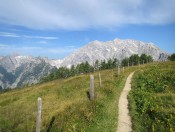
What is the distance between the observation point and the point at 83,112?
1602 cm

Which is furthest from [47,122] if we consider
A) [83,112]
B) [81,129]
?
[81,129]

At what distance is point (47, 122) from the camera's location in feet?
55.9

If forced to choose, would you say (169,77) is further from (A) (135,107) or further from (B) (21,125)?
(B) (21,125)

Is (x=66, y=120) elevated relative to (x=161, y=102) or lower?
lower

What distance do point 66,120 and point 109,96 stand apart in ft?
22.2

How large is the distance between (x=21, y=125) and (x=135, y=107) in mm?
9510

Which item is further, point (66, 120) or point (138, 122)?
point (66, 120)

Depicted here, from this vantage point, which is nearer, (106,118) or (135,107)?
(106,118)

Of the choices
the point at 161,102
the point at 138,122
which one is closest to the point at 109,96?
the point at 161,102

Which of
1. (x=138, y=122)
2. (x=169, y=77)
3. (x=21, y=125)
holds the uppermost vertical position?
(x=169, y=77)

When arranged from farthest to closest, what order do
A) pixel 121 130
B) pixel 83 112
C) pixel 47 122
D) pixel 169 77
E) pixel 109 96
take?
pixel 169 77 < pixel 109 96 < pixel 47 122 < pixel 83 112 < pixel 121 130

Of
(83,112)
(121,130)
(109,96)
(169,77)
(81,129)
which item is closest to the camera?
(121,130)

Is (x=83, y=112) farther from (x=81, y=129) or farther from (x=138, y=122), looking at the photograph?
(x=138, y=122)

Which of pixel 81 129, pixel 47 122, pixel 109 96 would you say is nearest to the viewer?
pixel 81 129
